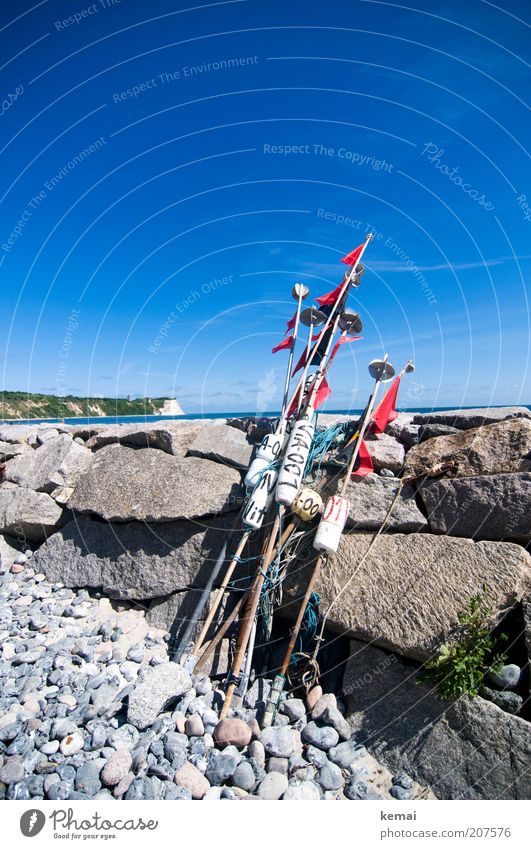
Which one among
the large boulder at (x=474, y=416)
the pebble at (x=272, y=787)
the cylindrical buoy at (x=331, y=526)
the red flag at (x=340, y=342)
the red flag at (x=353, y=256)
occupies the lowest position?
the pebble at (x=272, y=787)

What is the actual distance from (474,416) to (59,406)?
1395cm

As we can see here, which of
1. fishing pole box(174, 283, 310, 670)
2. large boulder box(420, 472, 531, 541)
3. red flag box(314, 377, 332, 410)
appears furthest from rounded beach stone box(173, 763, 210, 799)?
red flag box(314, 377, 332, 410)

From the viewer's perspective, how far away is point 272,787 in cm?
431

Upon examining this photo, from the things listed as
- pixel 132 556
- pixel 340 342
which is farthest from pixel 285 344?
pixel 132 556

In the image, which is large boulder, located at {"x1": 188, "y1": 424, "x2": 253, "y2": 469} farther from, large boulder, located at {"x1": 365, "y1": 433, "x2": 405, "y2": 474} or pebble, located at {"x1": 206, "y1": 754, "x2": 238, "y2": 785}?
pebble, located at {"x1": 206, "y1": 754, "x2": 238, "y2": 785}

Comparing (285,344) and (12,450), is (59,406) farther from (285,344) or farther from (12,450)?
(285,344)

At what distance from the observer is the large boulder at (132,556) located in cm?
669

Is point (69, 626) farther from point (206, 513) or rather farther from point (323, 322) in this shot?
point (323, 322)

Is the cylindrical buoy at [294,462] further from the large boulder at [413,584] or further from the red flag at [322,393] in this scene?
the large boulder at [413,584]

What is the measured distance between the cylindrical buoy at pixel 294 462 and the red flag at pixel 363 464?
704 mm

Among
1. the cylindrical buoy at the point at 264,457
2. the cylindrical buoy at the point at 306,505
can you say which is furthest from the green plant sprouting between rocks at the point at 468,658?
the cylindrical buoy at the point at 264,457

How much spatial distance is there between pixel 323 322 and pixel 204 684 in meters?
5.47

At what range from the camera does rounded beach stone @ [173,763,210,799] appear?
421cm

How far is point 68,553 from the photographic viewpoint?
7.70 m
